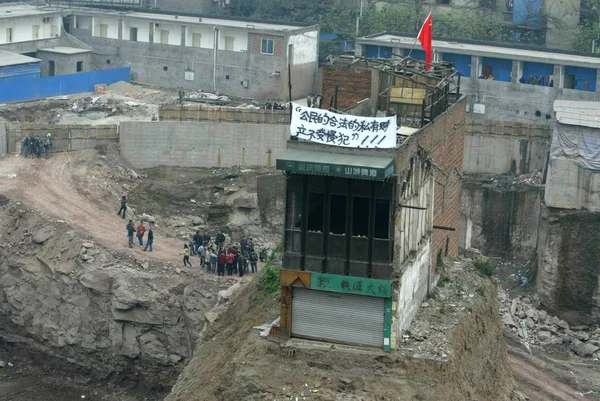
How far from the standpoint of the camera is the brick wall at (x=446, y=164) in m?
39.3

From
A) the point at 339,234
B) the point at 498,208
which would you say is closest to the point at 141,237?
the point at 498,208

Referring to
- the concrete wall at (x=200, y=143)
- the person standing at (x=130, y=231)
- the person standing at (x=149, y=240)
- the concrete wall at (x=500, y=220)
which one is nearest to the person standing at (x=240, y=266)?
the person standing at (x=149, y=240)

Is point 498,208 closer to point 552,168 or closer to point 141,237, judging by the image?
point 552,168

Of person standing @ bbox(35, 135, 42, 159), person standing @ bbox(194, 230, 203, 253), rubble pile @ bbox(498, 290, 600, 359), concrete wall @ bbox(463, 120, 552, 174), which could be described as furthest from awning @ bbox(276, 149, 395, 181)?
concrete wall @ bbox(463, 120, 552, 174)

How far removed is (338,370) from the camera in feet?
112

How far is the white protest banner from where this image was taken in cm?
3422

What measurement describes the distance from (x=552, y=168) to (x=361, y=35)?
26.0 metres

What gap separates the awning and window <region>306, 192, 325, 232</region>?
0.92 metres

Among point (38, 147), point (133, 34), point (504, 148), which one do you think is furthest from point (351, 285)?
point (133, 34)

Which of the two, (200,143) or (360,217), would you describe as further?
(200,143)

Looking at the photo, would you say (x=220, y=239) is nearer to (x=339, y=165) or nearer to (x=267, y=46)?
(x=267, y=46)

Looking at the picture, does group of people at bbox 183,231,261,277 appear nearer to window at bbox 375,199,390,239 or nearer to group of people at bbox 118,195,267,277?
group of people at bbox 118,195,267,277

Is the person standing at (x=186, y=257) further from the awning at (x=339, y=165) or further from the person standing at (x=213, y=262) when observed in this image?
the awning at (x=339, y=165)

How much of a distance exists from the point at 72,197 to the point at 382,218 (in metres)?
27.9
